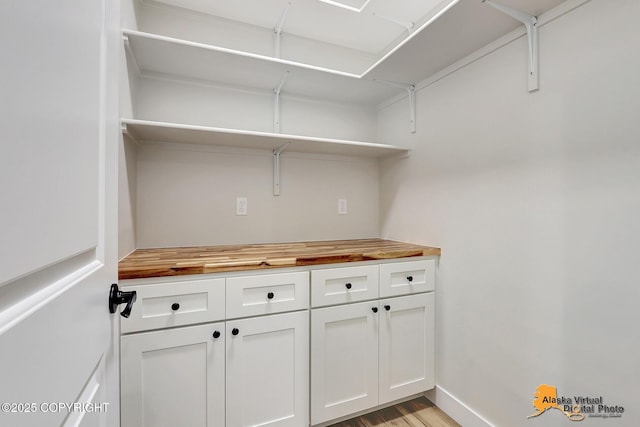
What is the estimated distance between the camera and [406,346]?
1.57m

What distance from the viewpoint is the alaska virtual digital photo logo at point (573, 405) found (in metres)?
0.97

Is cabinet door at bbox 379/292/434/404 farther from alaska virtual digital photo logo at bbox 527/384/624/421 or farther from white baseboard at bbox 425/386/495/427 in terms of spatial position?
alaska virtual digital photo logo at bbox 527/384/624/421

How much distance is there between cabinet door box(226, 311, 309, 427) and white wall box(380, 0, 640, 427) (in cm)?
86

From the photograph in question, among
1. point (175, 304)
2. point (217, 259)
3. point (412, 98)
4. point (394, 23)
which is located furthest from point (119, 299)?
point (394, 23)

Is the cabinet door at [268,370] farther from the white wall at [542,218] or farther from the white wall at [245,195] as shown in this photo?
the white wall at [542,218]

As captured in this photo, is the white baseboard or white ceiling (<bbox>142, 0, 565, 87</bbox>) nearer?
white ceiling (<bbox>142, 0, 565, 87</bbox>)

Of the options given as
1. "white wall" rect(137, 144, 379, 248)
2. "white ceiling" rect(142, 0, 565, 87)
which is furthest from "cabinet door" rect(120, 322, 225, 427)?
"white ceiling" rect(142, 0, 565, 87)

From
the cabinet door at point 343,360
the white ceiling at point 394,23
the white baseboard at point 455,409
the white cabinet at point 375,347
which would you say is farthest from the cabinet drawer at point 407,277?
the white ceiling at point 394,23

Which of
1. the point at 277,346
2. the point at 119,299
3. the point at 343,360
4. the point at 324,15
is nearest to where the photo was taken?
the point at 119,299

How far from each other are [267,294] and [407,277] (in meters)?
0.80

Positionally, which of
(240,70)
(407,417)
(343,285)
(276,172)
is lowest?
(407,417)

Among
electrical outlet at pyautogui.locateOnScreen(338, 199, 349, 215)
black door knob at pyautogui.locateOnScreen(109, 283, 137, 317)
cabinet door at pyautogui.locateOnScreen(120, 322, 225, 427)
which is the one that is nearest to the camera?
black door knob at pyautogui.locateOnScreen(109, 283, 137, 317)

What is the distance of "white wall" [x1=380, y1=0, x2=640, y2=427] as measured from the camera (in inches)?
36.5

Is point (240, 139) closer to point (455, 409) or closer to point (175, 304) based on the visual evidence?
point (175, 304)
